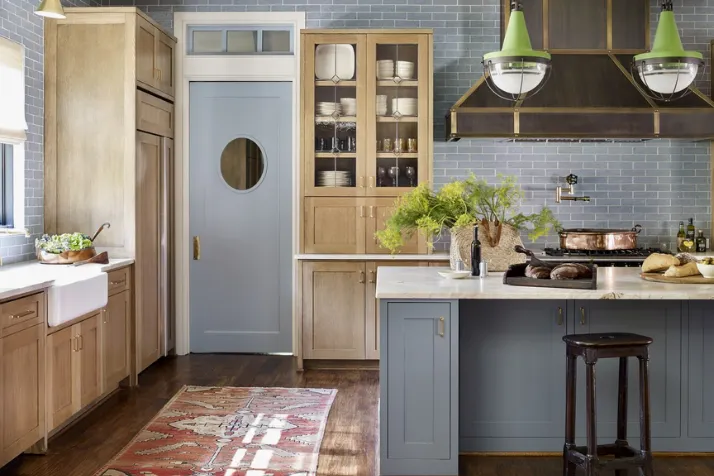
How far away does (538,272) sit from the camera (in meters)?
3.78

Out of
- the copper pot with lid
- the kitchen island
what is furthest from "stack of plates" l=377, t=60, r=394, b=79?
the kitchen island

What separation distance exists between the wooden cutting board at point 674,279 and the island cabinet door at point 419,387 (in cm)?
108

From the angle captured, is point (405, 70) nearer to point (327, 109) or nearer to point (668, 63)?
point (327, 109)

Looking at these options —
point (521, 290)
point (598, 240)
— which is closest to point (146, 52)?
point (521, 290)

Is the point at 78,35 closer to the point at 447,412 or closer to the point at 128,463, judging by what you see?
the point at 128,463

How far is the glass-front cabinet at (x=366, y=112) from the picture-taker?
6008mm

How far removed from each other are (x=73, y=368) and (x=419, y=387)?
1.95 metres

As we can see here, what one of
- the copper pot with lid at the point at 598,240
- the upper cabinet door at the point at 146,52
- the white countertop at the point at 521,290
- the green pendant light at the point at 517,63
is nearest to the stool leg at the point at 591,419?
the white countertop at the point at 521,290

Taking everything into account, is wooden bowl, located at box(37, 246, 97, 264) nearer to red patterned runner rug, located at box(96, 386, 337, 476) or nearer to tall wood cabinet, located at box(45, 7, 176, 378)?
tall wood cabinet, located at box(45, 7, 176, 378)

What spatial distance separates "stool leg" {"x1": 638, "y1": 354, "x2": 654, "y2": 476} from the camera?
336 cm

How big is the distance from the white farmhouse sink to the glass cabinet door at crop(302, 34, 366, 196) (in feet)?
6.46

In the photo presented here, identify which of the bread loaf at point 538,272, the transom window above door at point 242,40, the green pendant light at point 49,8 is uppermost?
the transom window above door at point 242,40

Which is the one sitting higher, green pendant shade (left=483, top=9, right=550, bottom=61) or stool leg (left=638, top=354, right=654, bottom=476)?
green pendant shade (left=483, top=9, right=550, bottom=61)

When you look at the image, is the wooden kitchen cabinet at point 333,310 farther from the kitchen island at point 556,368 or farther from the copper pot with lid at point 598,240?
the kitchen island at point 556,368
